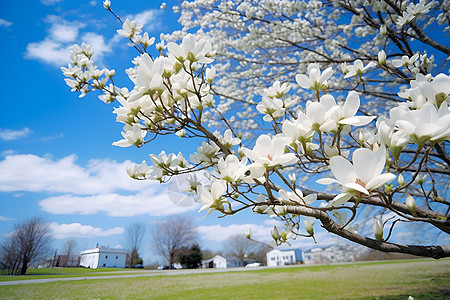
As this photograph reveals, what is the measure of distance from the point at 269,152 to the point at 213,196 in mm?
212

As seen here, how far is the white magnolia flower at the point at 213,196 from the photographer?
72cm

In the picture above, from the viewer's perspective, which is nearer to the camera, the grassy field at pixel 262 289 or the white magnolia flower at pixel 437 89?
the white magnolia flower at pixel 437 89

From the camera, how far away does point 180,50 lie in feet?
3.00

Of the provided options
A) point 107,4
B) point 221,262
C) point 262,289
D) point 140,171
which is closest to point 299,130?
point 140,171

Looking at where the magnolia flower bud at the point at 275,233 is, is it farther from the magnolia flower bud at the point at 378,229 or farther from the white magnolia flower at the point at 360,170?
the white magnolia flower at the point at 360,170

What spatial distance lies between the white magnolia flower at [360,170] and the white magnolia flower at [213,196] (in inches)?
11.2

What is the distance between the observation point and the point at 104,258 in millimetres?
33031

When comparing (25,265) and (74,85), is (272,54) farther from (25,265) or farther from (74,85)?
(25,265)

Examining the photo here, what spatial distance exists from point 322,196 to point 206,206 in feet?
A: 2.89

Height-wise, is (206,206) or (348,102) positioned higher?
(348,102)

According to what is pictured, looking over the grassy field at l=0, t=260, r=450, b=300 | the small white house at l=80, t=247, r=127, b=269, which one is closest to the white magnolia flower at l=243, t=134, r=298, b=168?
the grassy field at l=0, t=260, r=450, b=300

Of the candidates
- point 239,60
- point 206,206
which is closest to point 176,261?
point 239,60

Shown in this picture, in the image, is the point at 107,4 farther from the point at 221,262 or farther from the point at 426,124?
the point at 221,262

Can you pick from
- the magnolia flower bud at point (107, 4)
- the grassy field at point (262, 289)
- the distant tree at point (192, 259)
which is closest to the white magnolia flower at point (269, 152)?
the magnolia flower bud at point (107, 4)
